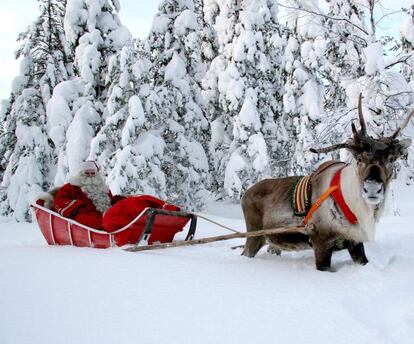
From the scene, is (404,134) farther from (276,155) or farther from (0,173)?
(0,173)

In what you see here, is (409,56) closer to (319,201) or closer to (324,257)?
(319,201)

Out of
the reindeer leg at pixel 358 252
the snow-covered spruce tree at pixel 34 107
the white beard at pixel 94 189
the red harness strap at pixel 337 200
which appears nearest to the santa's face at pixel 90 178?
the white beard at pixel 94 189

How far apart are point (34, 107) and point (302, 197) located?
46.2 ft

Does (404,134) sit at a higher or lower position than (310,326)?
higher

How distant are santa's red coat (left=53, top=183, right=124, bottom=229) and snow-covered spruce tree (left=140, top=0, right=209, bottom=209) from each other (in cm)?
809

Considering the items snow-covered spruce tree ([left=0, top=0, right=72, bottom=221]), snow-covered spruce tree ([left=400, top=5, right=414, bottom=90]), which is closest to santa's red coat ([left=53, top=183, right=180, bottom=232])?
snow-covered spruce tree ([left=400, top=5, right=414, bottom=90])

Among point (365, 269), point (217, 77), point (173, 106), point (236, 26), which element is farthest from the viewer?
point (217, 77)

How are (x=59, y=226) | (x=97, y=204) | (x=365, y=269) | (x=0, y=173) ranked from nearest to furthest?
(x=365, y=269) < (x=59, y=226) < (x=97, y=204) < (x=0, y=173)

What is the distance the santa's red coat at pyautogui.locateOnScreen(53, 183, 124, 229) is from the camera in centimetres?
581

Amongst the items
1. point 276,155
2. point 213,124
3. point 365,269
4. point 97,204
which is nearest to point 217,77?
point 213,124

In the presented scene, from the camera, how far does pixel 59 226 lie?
227 inches

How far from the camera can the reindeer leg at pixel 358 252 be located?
397 cm

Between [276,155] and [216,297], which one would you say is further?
[276,155]

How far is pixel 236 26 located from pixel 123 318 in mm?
17256
